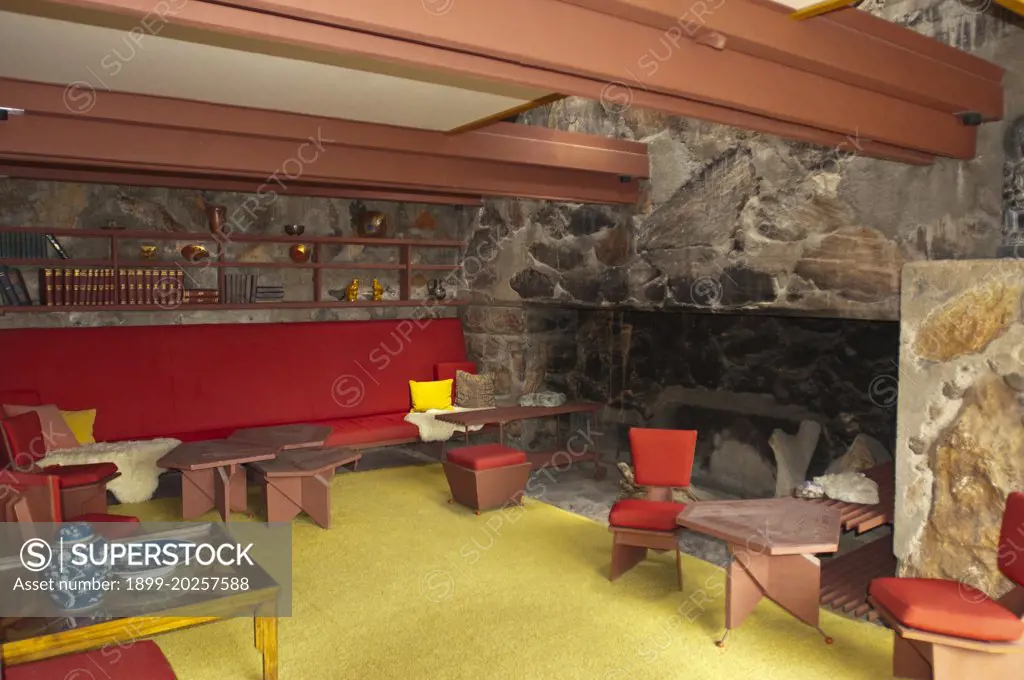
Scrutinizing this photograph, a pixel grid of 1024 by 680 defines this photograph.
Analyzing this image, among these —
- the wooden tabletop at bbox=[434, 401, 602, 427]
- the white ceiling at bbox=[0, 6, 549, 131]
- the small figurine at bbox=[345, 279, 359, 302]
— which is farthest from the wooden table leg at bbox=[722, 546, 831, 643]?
the small figurine at bbox=[345, 279, 359, 302]

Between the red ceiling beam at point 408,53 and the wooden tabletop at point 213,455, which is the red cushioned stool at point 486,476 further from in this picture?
the red ceiling beam at point 408,53

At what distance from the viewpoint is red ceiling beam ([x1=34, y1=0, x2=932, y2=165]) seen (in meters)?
2.06

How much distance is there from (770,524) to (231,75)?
3164 mm

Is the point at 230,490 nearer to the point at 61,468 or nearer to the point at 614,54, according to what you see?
the point at 61,468

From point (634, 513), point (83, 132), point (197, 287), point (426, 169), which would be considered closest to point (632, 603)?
point (634, 513)

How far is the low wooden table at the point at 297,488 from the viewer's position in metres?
4.80

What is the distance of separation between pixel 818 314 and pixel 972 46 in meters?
1.57

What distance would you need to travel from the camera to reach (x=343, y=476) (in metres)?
6.24

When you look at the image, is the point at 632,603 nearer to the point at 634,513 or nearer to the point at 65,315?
the point at 634,513

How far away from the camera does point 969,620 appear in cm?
268

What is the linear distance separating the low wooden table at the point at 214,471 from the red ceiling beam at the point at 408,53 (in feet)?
9.96

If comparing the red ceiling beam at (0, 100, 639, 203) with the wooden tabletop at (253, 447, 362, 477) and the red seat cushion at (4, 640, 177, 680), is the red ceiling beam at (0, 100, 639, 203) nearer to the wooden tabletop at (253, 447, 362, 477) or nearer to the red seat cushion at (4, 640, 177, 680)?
the wooden tabletop at (253, 447, 362, 477)

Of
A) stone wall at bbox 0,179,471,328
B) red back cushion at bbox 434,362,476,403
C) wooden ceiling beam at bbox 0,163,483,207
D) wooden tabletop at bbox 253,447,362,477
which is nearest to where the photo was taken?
wooden tabletop at bbox 253,447,362,477

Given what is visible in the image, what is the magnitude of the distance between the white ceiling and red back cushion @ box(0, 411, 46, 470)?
1985mm
